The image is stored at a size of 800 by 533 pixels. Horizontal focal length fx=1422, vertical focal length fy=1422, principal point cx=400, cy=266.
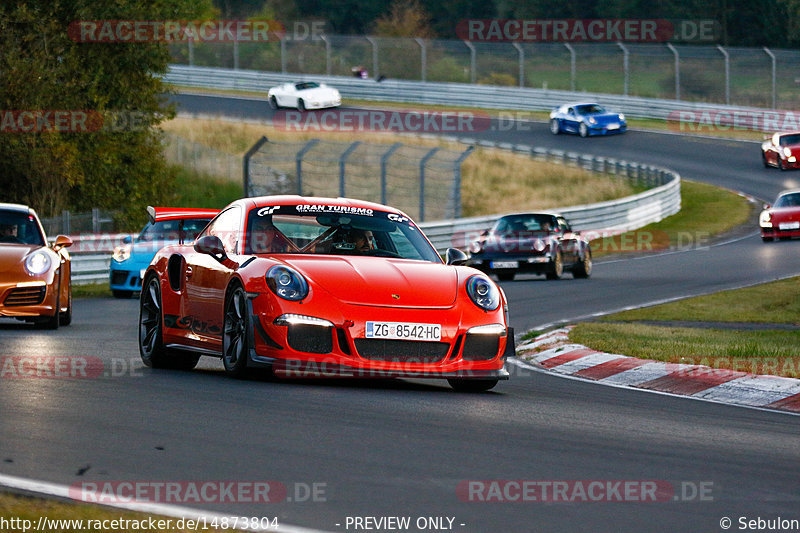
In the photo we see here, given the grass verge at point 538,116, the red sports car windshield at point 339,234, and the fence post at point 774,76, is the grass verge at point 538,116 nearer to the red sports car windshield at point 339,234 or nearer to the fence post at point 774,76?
the fence post at point 774,76

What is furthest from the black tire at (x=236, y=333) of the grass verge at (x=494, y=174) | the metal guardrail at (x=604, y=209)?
the grass verge at (x=494, y=174)

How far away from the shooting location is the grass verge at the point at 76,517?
5.08 meters

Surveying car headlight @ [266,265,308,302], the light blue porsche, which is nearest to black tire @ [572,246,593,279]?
the light blue porsche

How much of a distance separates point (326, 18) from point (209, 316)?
79.6m

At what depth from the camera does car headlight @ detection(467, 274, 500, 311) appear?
31.7 ft

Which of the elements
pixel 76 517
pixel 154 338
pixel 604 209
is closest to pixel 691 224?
pixel 604 209

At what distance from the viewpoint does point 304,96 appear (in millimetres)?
57156

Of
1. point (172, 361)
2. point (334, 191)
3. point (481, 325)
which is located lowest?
point (334, 191)

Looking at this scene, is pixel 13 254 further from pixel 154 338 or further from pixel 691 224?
pixel 691 224

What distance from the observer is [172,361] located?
1111 cm

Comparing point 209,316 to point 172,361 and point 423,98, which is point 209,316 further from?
point 423,98

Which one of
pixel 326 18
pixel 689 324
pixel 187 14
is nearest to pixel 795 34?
pixel 326 18

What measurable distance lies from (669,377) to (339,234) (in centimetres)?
293

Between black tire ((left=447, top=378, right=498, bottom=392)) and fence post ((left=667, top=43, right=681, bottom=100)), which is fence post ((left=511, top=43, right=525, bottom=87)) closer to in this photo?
fence post ((left=667, top=43, right=681, bottom=100))
